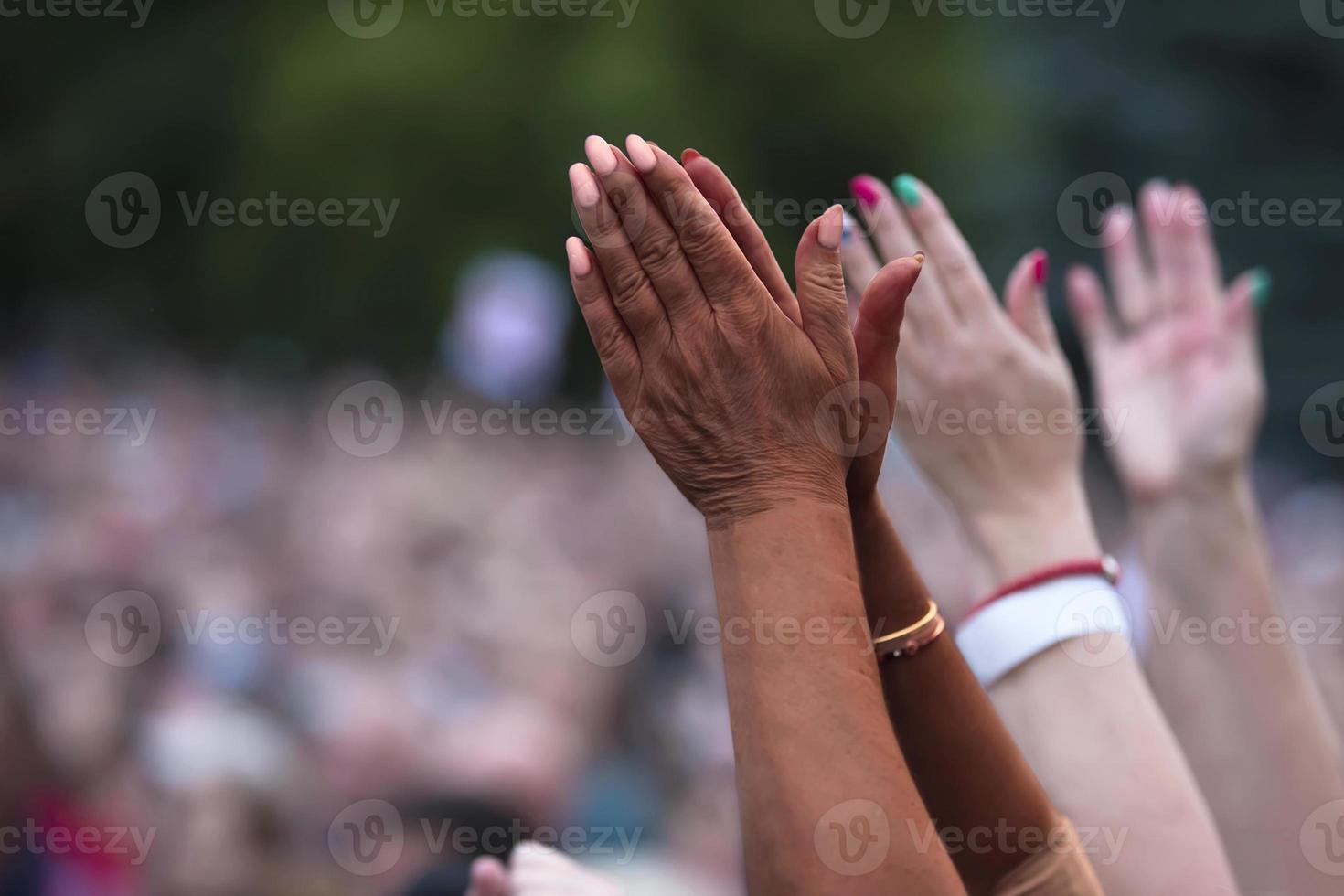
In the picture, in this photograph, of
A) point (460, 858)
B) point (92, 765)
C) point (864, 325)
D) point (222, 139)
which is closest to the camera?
point (864, 325)

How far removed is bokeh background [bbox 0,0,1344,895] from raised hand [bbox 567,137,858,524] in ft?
5.09

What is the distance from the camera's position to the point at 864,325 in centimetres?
136

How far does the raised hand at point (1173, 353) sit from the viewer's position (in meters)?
2.19

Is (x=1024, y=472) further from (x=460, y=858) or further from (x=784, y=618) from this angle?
(x=460, y=858)

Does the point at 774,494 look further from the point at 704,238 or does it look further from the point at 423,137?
the point at 423,137

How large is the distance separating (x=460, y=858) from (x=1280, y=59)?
612 centimetres

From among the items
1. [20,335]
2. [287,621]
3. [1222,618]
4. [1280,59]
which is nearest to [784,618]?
[1222,618]
